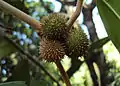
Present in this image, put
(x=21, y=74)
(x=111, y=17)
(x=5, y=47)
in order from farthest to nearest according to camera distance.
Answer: (x=5, y=47) < (x=21, y=74) < (x=111, y=17)

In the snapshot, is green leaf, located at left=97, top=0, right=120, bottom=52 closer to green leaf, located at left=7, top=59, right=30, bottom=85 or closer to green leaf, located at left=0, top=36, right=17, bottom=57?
green leaf, located at left=7, top=59, right=30, bottom=85

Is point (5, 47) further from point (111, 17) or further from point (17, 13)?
point (111, 17)

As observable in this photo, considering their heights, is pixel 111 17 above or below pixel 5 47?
below

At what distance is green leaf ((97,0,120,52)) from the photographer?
0.88m

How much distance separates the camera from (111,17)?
0.91m

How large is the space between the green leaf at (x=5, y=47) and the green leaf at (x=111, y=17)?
0.82m

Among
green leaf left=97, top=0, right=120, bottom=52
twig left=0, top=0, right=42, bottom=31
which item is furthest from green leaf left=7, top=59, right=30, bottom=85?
green leaf left=97, top=0, right=120, bottom=52

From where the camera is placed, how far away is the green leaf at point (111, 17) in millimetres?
877

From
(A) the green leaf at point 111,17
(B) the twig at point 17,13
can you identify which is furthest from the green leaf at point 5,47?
(A) the green leaf at point 111,17

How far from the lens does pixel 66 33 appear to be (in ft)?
3.39

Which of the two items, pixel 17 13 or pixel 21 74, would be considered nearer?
pixel 17 13

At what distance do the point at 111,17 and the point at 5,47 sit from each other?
880 mm

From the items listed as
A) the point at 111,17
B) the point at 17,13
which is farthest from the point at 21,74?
the point at 111,17

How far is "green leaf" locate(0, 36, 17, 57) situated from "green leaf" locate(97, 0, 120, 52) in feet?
2.70
